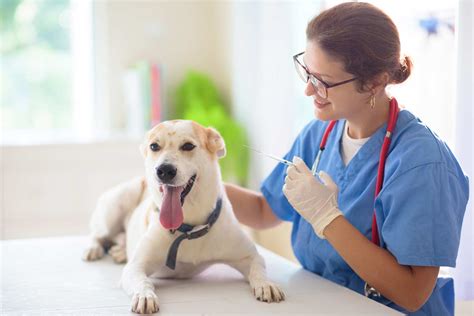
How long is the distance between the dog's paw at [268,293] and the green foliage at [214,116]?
1.83m

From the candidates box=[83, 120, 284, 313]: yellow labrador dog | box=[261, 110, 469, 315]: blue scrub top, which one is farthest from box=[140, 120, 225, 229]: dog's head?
box=[261, 110, 469, 315]: blue scrub top

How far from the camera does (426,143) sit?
1453 millimetres

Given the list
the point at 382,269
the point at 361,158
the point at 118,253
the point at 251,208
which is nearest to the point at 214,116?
the point at 251,208

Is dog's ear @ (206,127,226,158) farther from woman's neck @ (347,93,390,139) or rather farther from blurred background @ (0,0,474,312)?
blurred background @ (0,0,474,312)

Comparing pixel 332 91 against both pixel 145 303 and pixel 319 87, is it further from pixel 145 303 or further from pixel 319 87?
pixel 145 303

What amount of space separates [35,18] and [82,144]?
944 mm

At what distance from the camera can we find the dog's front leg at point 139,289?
1346 mm

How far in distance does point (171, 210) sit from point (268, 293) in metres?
0.32

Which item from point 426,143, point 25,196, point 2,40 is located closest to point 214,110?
point 25,196

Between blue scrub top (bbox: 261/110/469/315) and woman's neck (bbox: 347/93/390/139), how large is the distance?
35 mm

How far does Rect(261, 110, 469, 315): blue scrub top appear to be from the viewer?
1.39m

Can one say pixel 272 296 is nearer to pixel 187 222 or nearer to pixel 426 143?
pixel 187 222

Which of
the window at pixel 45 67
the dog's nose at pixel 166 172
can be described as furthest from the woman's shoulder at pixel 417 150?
the window at pixel 45 67

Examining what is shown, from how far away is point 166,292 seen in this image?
1.52m
